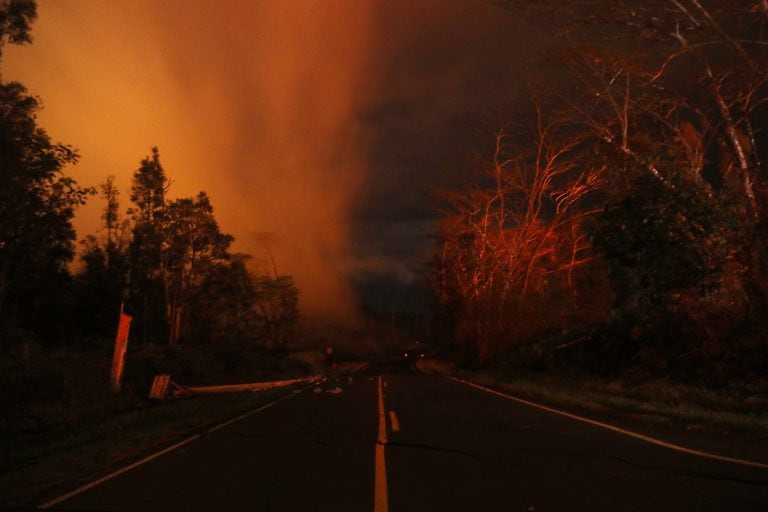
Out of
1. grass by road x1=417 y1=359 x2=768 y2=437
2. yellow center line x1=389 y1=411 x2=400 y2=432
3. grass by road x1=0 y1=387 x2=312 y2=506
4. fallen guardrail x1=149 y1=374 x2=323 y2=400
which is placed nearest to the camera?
grass by road x1=0 y1=387 x2=312 y2=506

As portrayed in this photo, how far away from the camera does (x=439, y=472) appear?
7668mm

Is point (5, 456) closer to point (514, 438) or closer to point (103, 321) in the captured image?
point (514, 438)

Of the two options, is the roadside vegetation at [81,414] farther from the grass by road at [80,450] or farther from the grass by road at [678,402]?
the grass by road at [678,402]

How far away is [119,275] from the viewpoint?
43.6 metres

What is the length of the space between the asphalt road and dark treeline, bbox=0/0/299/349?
1613cm

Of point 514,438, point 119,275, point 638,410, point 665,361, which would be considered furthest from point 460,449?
point 119,275

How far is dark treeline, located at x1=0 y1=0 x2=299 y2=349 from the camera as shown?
2339 centimetres

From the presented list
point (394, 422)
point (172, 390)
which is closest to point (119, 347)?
point (172, 390)

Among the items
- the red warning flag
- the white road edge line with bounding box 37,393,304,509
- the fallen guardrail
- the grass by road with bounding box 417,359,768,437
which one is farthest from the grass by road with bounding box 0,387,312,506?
the grass by road with bounding box 417,359,768,437

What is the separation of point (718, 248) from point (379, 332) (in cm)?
14606

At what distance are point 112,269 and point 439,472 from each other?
1613 inches

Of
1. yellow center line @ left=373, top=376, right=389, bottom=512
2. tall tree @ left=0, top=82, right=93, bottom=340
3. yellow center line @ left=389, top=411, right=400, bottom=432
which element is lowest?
yellow center line @ left=373, top=376, right=389, bottom=512

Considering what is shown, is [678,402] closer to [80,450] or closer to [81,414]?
[80,450]

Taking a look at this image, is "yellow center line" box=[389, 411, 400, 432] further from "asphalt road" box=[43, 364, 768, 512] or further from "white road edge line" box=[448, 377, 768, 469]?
"white road edge line" box=[448, 377, 768, 469]
